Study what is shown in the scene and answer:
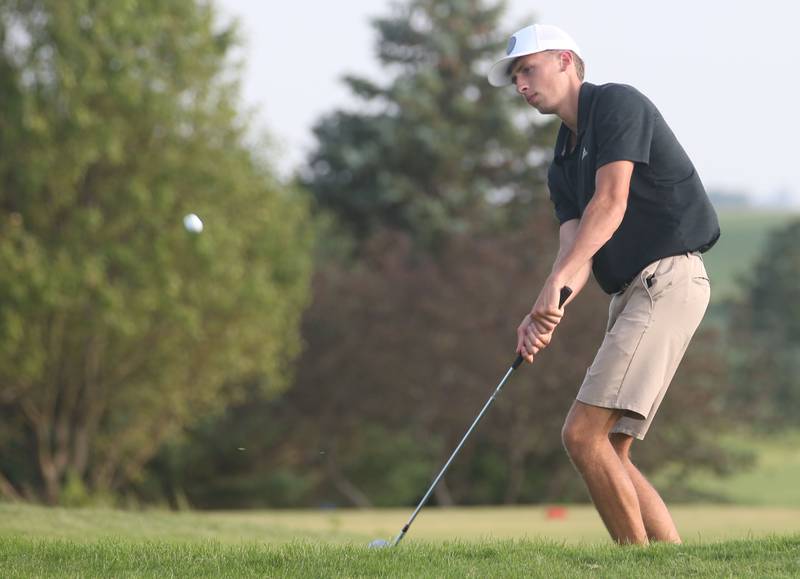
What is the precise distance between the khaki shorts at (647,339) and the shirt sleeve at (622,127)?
1.80 ft

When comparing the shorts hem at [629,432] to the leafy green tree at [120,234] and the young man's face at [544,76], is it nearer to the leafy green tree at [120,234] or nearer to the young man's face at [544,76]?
the young man's face at [544,76]

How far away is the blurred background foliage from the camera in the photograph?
2728 cm

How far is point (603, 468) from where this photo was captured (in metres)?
6.29

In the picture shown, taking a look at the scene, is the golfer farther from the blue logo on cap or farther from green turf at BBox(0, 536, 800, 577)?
green turf at BBox(0, 536, 800, 577)

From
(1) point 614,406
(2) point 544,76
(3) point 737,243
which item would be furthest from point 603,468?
(3) point 737,243

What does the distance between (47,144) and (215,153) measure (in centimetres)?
392

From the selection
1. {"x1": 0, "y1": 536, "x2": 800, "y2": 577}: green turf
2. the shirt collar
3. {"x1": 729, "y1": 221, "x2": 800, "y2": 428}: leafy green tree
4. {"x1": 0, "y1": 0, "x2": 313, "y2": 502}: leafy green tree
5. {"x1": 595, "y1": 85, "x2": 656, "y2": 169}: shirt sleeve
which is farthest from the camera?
{"x1": 729, "y1": 221, "x2": 800, "y2": 428}: leafy green tree

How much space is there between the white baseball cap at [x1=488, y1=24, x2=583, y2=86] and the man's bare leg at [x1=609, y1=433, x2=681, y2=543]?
6.03 ft

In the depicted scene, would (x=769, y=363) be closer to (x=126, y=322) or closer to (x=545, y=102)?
Answer: (x=126, y=322)

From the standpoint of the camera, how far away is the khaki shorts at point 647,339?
6.22 metres

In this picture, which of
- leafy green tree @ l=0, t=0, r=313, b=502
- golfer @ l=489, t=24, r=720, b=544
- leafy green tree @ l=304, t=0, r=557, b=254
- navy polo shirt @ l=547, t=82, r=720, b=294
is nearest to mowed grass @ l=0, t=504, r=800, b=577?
golfer @ l=489, t=24, r=720, b=544

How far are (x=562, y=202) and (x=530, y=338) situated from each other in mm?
905

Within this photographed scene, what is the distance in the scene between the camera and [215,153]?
29.4 meters

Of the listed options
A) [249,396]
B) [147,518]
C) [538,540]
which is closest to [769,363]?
[249,396]
